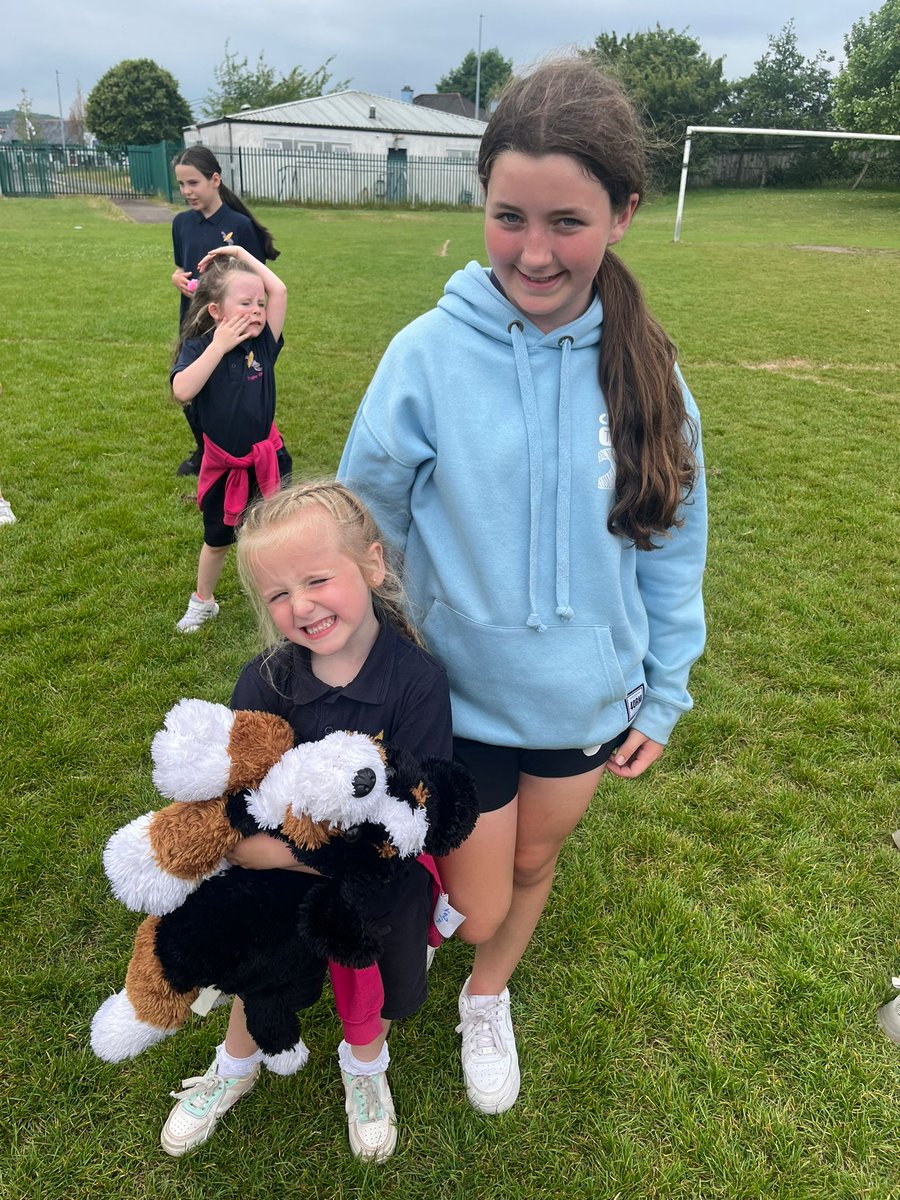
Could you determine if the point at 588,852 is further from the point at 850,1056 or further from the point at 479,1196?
the point at 479,1196

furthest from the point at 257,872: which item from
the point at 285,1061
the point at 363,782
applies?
the point at 285,1061

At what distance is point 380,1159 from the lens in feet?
6.02

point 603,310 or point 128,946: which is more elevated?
point 603,310

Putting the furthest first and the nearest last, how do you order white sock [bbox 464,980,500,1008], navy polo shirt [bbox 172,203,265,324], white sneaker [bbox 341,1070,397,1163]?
navy polo shirt [bbox 172,203,265,324], white sock [bbox 464,980,500,1008], white sneaker [bbox 341,1070,397,1163]

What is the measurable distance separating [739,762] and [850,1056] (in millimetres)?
1181

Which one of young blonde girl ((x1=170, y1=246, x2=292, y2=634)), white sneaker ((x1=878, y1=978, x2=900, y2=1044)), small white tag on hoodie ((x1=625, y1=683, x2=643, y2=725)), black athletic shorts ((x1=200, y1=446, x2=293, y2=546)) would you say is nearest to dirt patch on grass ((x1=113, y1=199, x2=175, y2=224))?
young blonde girl ((x1=170, y1=246, x2=292, y2=634))

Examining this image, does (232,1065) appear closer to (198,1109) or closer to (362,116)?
(198,1109)

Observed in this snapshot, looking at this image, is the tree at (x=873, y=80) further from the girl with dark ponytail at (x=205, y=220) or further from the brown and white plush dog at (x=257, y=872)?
the brown and white plush dog at (x=257, y=872)

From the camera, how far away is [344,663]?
1.56m

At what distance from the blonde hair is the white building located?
32499mm

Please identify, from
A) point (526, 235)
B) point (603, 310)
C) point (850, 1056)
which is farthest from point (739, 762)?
point (526, 235)

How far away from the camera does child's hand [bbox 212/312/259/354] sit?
3182 mm

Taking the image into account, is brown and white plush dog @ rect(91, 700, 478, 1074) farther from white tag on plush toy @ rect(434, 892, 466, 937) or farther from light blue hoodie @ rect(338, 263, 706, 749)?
white tag on plush toy @ rect(434, 892, 466, 937)

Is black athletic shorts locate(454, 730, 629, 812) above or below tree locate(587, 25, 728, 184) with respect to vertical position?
below
